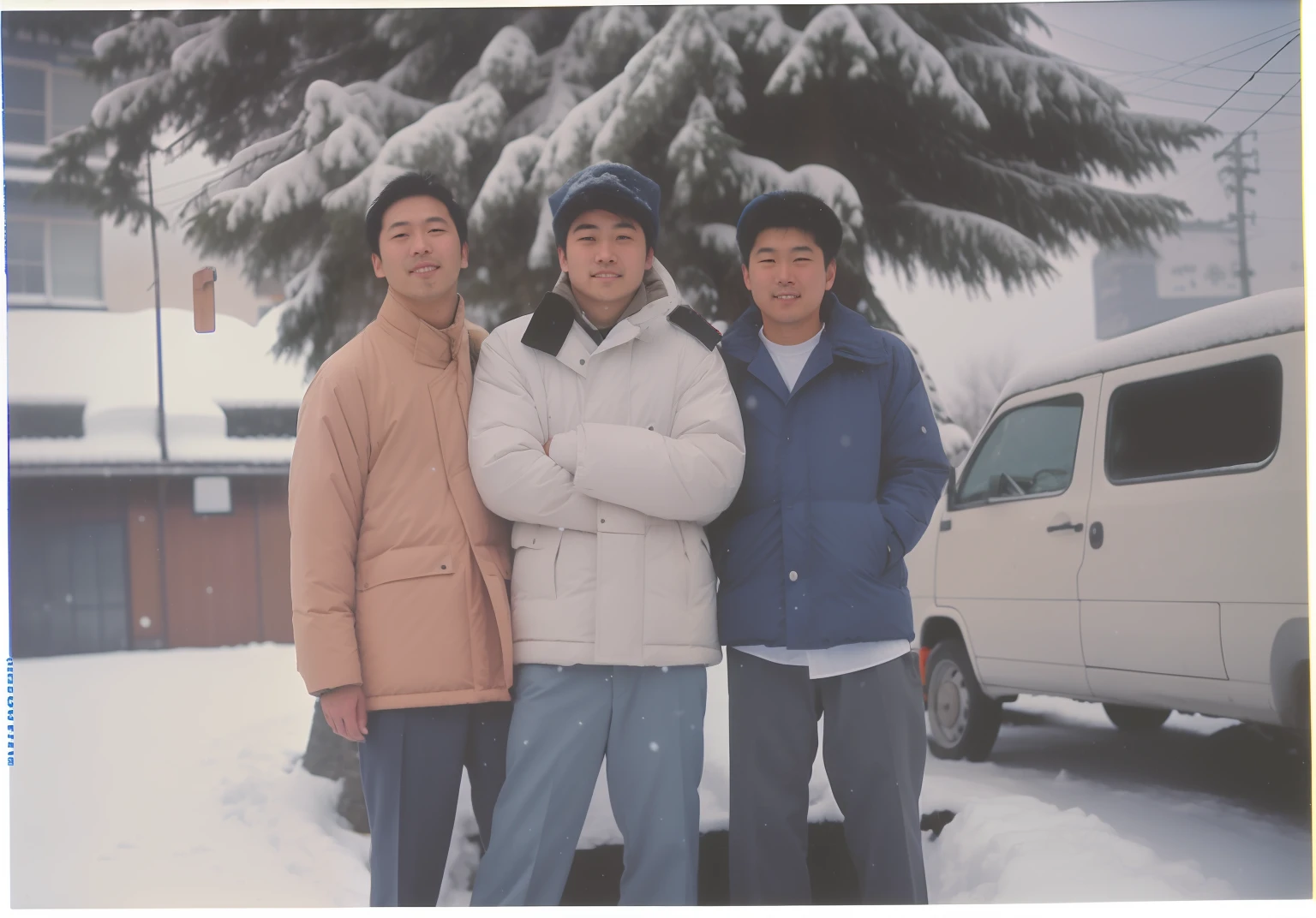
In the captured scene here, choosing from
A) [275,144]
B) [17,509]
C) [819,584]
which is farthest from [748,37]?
[17,509]

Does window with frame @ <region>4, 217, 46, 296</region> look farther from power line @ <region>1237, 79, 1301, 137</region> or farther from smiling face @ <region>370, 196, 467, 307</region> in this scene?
power line @ <region>1237, 79, 1301, 137</region>

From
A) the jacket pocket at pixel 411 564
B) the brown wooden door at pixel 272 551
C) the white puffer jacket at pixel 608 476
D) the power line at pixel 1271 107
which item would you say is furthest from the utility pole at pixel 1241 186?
the brown wooden door at pixel 272 551

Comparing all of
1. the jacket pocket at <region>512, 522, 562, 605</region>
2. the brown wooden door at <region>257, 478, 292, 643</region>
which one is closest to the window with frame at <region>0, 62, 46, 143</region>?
the brown wooden door at <region>257, 478, 292, 643</region>

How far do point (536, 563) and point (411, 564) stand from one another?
332mm

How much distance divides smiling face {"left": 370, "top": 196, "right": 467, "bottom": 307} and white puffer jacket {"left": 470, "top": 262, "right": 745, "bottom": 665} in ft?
0.78

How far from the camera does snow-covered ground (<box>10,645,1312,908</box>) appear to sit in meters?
3.62

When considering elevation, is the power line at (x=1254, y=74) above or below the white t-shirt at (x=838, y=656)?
above

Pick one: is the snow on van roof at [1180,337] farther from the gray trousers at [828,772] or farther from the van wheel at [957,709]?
the gray trousers at [828,772]

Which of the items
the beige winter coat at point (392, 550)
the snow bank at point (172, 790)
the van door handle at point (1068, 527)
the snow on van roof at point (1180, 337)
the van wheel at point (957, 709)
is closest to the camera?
the beige winter coat at point (392, 550)

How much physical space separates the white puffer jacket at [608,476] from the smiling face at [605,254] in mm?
85

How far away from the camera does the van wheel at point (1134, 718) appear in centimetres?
483

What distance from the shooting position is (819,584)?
2.74 metres

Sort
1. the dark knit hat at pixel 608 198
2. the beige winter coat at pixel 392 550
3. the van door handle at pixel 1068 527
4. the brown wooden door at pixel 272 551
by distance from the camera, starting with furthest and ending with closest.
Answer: the brown wooden door at pixel 272 551 → the van door handle at pixel 1068 527 → the dark knit hat at pixel 608 198 → the beige winter coat at pixel 392 550

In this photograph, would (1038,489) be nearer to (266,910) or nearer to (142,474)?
(266,910)
